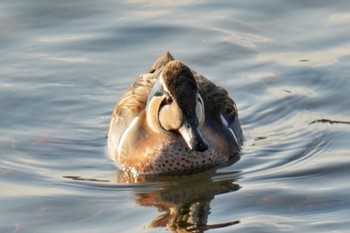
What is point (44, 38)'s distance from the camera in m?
16.6

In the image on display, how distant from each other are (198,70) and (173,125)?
8.88 feet

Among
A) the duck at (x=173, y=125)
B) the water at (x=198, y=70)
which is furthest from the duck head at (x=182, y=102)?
the water at (x=198, y=70)

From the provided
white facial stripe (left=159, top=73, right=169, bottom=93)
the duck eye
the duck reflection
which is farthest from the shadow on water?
white facial stripe (left=159, top=73, right=169, bottom=93)

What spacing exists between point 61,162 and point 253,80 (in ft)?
9.86

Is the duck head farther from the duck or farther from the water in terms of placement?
the water

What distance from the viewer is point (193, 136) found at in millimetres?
12648

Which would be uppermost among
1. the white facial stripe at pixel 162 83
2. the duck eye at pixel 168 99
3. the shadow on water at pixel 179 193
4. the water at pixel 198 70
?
the white facial stripe at pixel 162 83

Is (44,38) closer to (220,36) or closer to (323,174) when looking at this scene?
(220,36)

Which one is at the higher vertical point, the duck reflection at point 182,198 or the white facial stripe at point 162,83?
Result: the white facial stripe at point 162,83

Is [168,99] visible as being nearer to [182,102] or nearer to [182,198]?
[182,102]

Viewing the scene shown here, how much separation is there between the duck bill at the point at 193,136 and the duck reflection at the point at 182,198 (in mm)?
405

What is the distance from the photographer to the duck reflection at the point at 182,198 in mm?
11430

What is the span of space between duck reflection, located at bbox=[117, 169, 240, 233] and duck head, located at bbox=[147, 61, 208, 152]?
41 centimetres

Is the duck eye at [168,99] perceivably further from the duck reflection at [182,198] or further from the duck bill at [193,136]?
the duck reflection at [182,198]
